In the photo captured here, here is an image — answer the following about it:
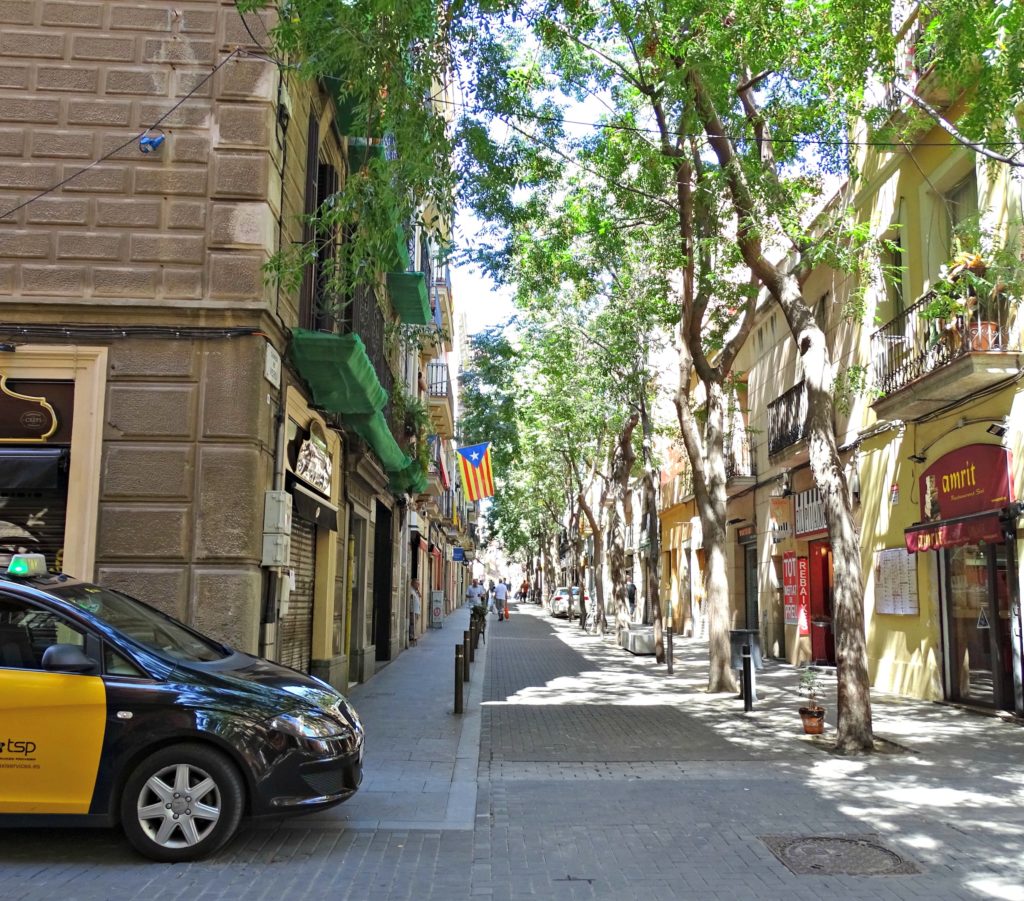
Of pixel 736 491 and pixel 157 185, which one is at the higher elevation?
pixel 157 185

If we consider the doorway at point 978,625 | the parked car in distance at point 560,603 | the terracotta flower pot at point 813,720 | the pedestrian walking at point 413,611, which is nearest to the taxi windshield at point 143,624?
the terracotta flower pot at point 813,720

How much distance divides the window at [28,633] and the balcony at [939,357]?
30.0 feet

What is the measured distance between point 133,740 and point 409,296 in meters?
12.5

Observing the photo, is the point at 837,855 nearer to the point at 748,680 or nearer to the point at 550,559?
the point at 748,680

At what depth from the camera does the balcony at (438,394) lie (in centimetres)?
2645

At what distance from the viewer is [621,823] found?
22.0 feet

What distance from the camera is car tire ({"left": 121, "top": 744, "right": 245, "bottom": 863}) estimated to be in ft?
18.2

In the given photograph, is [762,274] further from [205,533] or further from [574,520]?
[574,520]

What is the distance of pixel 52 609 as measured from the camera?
5836 millimetres

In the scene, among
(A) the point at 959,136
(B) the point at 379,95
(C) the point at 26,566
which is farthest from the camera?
(A) the point at 959,136

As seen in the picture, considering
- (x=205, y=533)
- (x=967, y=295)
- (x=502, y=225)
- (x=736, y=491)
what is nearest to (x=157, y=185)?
(x=205, y=533)

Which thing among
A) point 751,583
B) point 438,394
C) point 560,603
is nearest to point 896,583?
point 751,583

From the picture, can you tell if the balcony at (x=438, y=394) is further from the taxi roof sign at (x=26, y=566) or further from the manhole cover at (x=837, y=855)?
the manhole cover at (x=837, y=855)

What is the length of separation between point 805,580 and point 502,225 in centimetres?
1017
